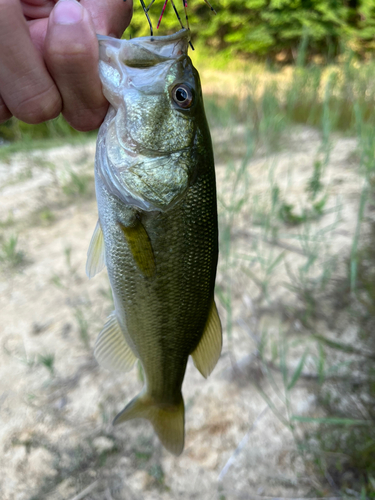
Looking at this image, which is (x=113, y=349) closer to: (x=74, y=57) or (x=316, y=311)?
(x=74, y=57)

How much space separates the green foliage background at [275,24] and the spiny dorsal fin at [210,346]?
10486 mm

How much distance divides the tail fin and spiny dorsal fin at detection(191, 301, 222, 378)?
217 millimetres

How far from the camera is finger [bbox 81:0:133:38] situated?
33.6 inches

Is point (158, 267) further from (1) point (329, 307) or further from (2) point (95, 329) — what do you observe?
(1) point (329, 307)

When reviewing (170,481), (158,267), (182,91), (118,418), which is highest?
(182,91)

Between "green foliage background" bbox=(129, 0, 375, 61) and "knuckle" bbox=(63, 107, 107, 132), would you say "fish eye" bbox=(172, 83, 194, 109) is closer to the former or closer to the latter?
"knuckle" bbox=(63, 107, 107, 132)

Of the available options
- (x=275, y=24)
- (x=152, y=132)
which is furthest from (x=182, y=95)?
(x=275, y=24)

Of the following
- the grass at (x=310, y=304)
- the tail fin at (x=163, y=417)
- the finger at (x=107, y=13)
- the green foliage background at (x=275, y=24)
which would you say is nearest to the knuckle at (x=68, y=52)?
the finger at (x=107, y=13)

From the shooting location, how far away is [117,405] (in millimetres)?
1825

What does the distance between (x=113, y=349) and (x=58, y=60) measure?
0.89 meters

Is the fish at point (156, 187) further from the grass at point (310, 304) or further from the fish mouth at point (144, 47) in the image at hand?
the grass at point (310, 304)

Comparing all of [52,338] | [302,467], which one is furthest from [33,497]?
[302,467]

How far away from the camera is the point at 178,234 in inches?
36.7

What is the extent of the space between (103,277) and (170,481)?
4.93ft
